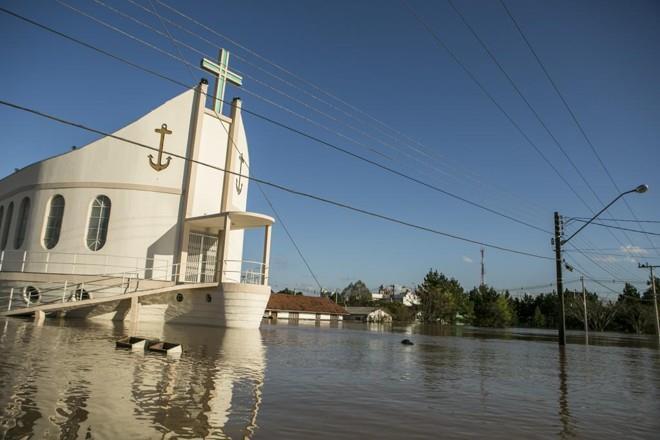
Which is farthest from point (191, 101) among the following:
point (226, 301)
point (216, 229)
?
point (226, 301)

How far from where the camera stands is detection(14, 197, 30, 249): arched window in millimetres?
28339

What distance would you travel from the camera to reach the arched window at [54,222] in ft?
87.4

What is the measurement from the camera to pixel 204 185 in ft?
91.1

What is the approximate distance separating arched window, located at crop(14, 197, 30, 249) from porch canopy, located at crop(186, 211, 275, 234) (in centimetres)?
1078

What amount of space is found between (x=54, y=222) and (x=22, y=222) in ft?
11.7

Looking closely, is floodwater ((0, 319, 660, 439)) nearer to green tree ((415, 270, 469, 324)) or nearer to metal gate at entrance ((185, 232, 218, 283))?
metal gate at entrance ((185, 232, 218, 283))

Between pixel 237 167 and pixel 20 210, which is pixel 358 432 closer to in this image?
pixel 237 167

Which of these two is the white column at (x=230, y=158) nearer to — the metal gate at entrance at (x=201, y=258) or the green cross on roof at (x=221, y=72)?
the green cross on roof at (x=221, y=72)

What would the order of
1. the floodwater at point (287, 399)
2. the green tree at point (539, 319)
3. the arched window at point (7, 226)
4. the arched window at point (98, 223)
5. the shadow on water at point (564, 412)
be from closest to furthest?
the floodwater at point (287, 399)
the shadow on water at point (564, 412)
the arched window at point (98, 223)
the arched window at point (7, 226)
the green tree at point (539, 319)

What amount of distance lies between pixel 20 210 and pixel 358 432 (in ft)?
101

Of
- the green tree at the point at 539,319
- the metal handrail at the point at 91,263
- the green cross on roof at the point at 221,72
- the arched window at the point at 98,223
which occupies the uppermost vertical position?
the green cross on roof at the point at 221,72

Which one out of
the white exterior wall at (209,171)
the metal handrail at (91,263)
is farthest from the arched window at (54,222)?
the white exterior wall at (209,171)

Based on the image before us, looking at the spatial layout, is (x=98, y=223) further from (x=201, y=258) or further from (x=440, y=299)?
(x=440, y=299)

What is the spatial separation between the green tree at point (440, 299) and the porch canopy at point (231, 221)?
74.4 m
